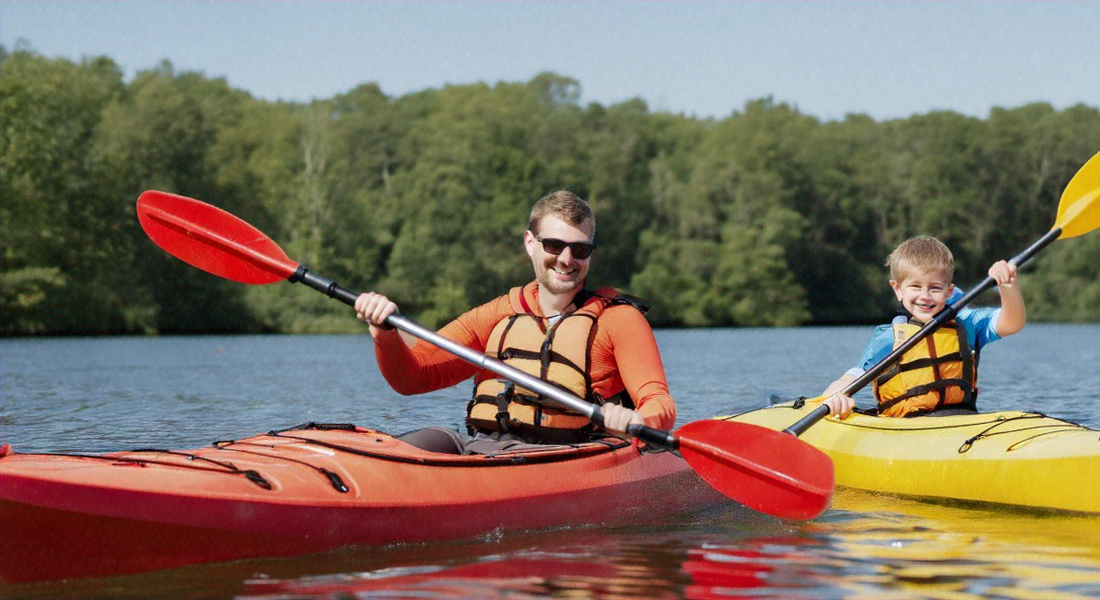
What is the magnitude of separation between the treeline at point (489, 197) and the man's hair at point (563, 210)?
26.6 m

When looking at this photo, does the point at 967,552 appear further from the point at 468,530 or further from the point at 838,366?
the point at 838,366

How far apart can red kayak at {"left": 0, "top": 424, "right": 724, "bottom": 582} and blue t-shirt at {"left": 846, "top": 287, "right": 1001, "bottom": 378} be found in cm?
149

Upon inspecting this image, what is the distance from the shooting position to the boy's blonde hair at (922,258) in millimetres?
5848

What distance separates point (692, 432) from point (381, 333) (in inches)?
47.7

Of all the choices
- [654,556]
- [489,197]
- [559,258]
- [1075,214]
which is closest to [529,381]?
[559,258]

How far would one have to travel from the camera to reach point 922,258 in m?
5.87

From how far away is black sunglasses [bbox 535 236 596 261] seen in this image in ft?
15.7

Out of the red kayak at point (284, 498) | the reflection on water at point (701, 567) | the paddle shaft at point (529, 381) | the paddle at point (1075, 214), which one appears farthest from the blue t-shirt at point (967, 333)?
the paddle shaft at point (529, 381)

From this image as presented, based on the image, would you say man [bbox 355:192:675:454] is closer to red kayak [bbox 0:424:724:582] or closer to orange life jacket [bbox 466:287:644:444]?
orange life jacket [bbox 466:287:644:444]

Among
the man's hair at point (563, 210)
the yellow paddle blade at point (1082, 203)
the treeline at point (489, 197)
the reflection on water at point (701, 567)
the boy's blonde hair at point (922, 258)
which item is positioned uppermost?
the treeline at point (489, 197)

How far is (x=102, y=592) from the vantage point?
3775 millimetres

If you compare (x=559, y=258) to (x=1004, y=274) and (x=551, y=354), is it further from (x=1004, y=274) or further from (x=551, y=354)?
(x=1004, y=274)

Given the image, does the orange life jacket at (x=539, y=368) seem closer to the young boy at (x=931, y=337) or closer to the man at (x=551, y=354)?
the man at (x=551, y=354)

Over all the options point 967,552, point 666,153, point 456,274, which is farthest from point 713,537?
point 666,153
